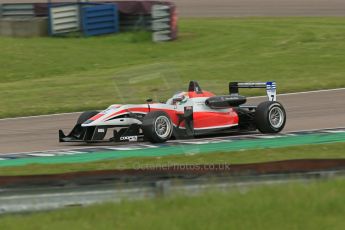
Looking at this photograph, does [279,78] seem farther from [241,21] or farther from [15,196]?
[15,196]

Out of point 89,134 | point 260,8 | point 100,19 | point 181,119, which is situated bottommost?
point 89,134

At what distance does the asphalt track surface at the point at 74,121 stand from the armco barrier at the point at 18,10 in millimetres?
13014

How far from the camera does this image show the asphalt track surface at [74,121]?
42.5ft

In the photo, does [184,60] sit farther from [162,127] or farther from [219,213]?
[219,213]

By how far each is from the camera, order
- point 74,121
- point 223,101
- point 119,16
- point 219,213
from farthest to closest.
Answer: point 119,16, point 74,121, point 223,101, point 219,213

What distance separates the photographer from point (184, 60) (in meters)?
24.3

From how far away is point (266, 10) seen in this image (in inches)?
1409

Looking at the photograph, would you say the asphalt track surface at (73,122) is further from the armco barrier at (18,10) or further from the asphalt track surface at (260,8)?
the asphalt track surface at (260,8)

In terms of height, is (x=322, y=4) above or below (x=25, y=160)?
above

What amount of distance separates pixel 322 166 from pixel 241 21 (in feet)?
80.6

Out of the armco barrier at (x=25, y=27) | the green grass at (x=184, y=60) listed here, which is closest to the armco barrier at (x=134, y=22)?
the green grass at (x=184, y=60)

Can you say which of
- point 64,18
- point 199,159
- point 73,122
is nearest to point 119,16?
point 64,18

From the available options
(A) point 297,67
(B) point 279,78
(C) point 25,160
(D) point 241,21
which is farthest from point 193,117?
(D) point 241,21

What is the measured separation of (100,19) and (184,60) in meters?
4.61
